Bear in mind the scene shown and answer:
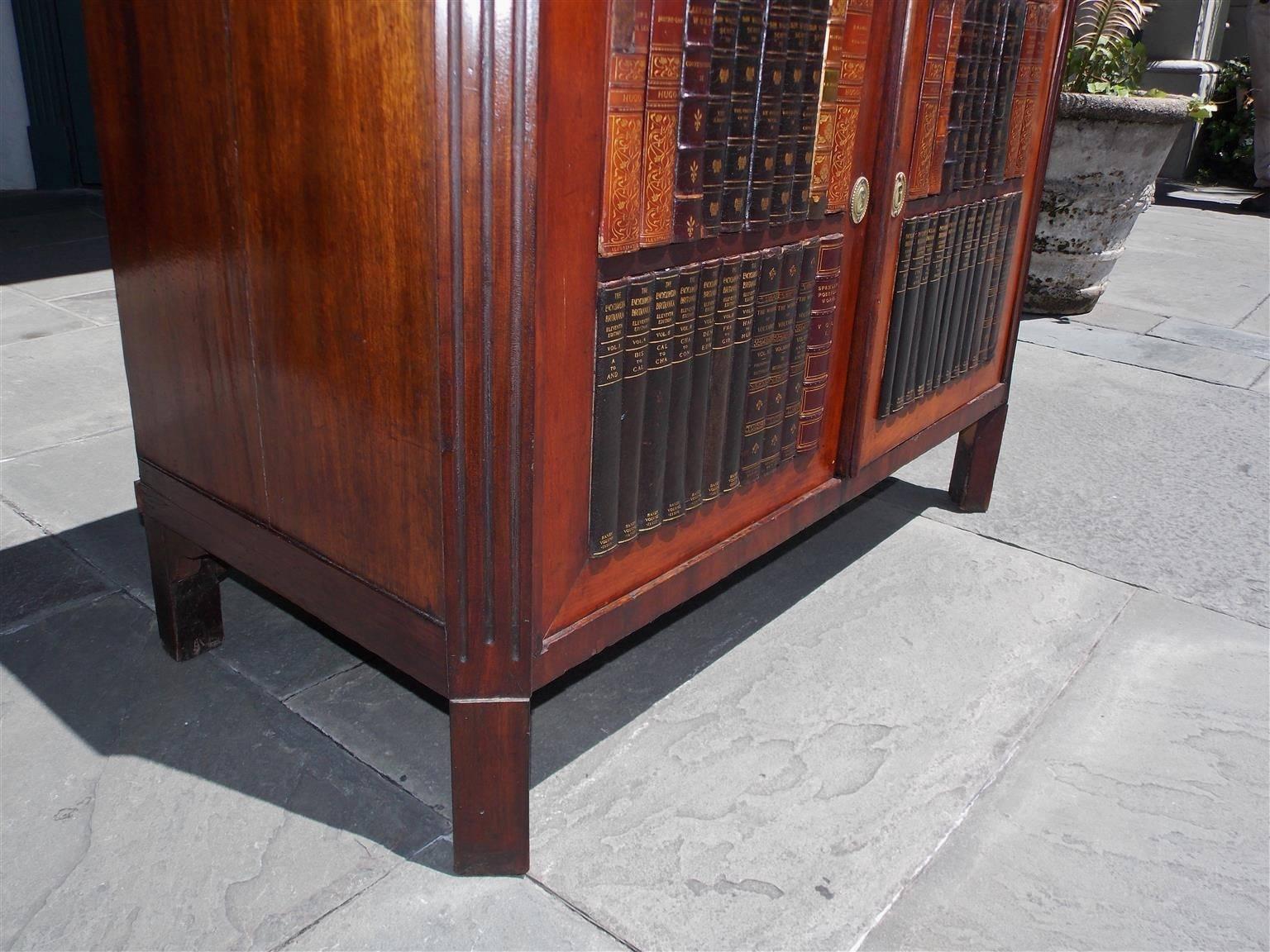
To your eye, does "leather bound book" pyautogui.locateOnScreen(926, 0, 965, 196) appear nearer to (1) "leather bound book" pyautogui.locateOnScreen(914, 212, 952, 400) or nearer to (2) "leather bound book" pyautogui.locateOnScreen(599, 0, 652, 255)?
(1) "leather bound book" pyautogui.locateOnScreen(914, 212, 952, 400)

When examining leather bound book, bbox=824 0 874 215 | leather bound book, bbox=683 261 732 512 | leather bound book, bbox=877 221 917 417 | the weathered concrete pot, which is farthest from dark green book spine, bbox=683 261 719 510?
the weathered concrete pot

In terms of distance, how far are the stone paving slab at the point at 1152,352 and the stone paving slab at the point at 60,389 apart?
302 centimetres

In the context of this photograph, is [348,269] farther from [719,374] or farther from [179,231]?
[719,374]

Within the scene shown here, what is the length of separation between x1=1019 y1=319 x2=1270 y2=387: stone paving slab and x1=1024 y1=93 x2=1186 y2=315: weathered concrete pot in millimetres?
198

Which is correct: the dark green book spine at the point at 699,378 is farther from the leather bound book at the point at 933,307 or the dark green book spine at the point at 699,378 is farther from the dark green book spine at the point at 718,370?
the leather bound book at the point at 933,307

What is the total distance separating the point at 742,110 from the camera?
1.34 meters

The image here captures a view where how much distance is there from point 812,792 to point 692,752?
19 cm

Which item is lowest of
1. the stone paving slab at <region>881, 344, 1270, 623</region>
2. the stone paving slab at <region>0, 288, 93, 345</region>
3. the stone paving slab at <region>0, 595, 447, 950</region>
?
the stone paving slab at <region>0, 595, 447, 950</region>

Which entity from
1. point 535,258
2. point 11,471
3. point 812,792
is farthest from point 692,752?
point 11,471

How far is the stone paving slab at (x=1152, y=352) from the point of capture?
3.64 metres

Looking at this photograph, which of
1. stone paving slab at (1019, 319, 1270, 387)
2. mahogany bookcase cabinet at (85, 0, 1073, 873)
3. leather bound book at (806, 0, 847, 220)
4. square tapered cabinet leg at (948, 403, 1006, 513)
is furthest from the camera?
stone paving slab at (1019, 319, 1270, 387)

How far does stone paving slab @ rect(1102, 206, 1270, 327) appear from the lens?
4.53 m

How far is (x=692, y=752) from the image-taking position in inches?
65.7

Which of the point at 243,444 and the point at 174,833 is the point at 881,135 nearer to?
the point at 243,444
